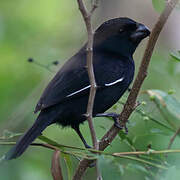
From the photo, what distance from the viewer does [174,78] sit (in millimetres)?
3455

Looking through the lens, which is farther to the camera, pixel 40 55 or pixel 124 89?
pixel 40 55

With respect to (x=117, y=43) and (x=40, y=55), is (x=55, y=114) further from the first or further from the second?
(x=40, y=55)

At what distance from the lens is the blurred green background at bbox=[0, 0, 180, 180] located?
354cm

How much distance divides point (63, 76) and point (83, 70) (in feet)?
0.52

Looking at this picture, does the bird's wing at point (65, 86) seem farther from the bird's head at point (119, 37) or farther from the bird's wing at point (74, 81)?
the bird's head at point (119, 37)

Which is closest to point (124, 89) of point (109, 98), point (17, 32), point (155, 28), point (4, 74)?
point (109, 98)

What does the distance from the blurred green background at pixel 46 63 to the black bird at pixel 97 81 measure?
0.80 feet

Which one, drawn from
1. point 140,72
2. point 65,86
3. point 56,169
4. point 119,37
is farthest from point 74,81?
point 56,169

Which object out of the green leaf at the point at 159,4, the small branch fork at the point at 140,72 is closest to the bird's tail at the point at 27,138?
the small branch fork at the point at 140,72

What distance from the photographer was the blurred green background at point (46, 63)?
11.6ft

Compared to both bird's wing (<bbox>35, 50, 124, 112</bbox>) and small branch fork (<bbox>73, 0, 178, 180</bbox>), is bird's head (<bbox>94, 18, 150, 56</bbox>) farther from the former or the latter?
small branch fork (<bbox>73, 0, 178, 180</bbox>)

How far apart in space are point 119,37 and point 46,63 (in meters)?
1.00

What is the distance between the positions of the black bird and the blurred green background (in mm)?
245

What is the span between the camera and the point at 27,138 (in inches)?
124
